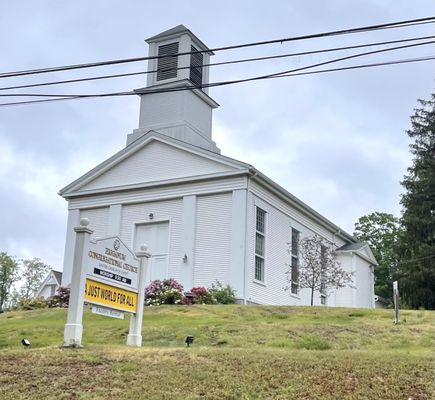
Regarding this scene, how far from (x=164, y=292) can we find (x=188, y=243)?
233 cm

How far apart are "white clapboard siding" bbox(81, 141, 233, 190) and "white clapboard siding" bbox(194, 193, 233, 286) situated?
115 centimetres

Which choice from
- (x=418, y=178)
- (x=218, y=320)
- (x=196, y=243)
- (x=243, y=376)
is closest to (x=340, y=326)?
(x=218, y=320)

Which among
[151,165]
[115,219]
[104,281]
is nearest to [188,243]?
[115,219]

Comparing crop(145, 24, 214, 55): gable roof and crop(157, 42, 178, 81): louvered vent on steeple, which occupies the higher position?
crop(145, 24, 214, 55): gable roof

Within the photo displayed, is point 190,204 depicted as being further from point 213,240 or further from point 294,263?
point 294,263

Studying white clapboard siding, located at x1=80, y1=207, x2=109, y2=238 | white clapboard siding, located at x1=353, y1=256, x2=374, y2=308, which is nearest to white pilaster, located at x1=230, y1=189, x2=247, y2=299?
white clapboard siding, located at x1=80, y1=207, x2=109, y2=238

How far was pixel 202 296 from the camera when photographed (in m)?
20.0

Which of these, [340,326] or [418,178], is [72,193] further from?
[418,178]

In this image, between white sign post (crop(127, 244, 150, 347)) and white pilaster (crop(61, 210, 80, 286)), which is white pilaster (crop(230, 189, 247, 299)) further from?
white sign post (crop(127, 244, 150, 347))

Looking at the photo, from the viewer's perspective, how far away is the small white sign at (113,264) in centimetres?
1080

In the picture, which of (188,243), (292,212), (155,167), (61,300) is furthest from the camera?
(292,212)

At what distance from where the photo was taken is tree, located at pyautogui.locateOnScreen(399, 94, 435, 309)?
112 feet

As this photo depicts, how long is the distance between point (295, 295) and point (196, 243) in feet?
16.4

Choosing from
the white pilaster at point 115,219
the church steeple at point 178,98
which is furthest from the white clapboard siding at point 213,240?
the church steeple at point 178,98
